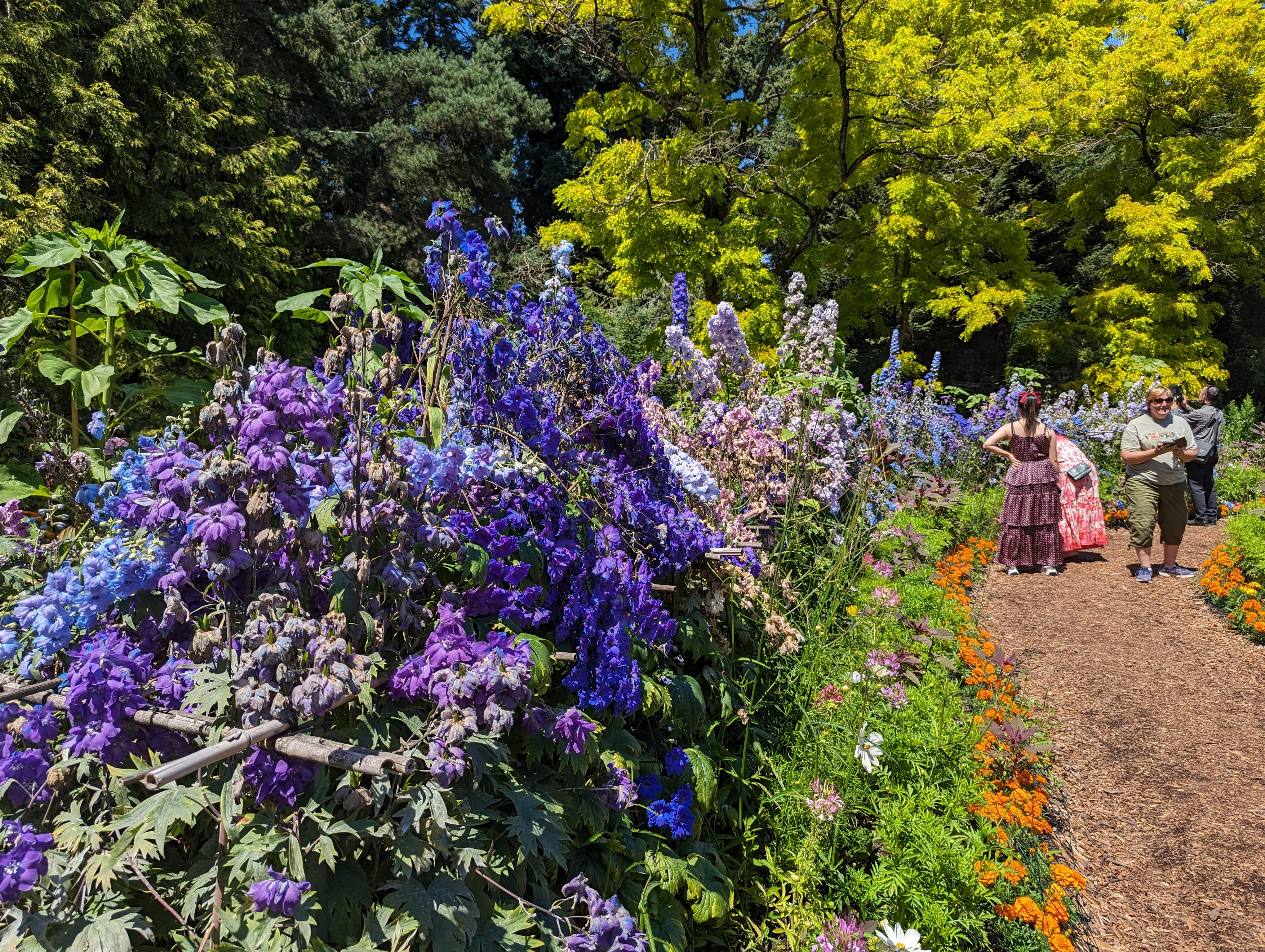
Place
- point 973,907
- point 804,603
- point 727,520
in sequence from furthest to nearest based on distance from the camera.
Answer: point 804,603
point 727,520
point 973,907

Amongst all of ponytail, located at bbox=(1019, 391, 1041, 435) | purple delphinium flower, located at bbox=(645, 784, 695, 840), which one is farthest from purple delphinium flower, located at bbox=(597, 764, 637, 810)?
ponytail, located at bbox=(1019, 391, 1041, 435)

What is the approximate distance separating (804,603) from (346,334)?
8.13ft

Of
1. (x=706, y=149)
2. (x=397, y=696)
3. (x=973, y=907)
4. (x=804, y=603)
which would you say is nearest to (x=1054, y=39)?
(x=706, y=149)

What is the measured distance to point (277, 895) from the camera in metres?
1.06

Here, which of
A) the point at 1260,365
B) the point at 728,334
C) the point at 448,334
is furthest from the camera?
the point at 1260,365

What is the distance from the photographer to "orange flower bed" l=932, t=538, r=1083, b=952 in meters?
2.32

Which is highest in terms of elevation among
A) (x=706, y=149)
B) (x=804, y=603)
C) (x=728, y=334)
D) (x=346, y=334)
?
(x=706, y=149)

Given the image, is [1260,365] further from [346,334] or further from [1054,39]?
[346,334]

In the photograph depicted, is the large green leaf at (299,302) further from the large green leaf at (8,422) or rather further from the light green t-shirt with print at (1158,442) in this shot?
the light green t-shirt with print at (1158,442)

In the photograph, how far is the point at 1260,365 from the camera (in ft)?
59.8

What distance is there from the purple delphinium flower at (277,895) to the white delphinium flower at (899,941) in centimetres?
171

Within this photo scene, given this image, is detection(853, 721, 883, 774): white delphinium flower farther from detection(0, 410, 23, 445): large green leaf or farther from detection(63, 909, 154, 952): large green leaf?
detection(0, 410, 23, 445): large green leaf

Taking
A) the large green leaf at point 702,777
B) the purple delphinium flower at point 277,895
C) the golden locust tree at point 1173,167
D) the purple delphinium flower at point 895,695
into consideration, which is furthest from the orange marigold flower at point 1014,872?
the golden locust tree at point 1173,167

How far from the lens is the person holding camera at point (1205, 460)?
8.59 m
